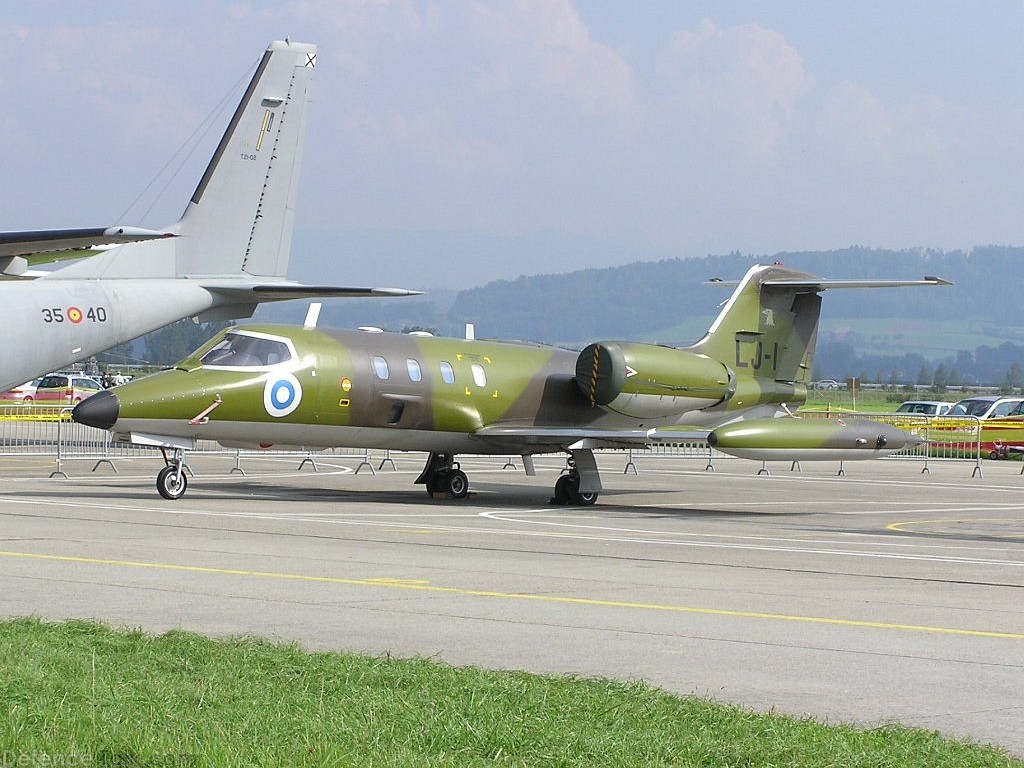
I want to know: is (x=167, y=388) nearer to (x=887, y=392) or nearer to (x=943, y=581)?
(x=943, y=581)

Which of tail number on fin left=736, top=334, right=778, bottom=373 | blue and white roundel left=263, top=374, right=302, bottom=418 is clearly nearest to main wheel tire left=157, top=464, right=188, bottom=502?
blue and white roundel left=263, top=374, right=302, bottom=418

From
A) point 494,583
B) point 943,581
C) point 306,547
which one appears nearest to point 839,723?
point 494,583

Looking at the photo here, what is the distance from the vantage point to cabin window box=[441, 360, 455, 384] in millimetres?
23812

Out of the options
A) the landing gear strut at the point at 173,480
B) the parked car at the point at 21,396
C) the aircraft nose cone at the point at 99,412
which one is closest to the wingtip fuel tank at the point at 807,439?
the landing gear strut at the point at 173,480

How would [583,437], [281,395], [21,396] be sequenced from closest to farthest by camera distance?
[281,395]
[583,437]
[21,396]

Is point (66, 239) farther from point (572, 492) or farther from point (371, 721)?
point (371, 721)

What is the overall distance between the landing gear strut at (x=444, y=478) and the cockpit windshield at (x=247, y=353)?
12.0 feet

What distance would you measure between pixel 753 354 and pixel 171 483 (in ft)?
37.3

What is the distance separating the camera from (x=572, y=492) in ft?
79.3

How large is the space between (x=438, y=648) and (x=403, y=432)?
14736 mm

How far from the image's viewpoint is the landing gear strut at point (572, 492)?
950 inches

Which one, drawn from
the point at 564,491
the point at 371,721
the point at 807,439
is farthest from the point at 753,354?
the point at 371,721

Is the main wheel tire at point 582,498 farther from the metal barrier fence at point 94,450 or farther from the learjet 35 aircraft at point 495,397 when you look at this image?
the metal barrier fence at point 94,450

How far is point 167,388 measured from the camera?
21.4 m
